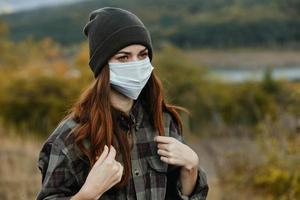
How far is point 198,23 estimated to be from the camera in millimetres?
42062

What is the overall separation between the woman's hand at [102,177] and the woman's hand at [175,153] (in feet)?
0.61

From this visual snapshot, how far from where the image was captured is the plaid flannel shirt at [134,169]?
2.18 meters

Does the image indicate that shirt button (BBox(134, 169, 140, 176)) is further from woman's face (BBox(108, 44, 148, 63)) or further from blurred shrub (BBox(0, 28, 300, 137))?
blurred shrub (BBox(0, 28, 300, 137))

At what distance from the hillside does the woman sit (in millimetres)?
29797

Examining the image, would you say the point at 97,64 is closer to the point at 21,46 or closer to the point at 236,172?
the point at 236,172

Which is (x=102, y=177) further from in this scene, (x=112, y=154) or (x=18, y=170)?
(x=18, y=170)

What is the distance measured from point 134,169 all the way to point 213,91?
15.5 m

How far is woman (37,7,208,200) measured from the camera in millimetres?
2178

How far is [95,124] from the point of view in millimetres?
2186

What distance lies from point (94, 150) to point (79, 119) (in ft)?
0.41

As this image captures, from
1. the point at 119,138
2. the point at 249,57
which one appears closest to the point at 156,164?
the point at 119,138

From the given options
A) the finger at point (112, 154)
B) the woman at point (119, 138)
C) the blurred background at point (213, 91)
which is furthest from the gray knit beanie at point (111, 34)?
the blurred background at point (213, 91)

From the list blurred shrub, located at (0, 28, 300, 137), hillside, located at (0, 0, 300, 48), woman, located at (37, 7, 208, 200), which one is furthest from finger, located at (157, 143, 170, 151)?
hillside, located at (0, 0, 300, 48)

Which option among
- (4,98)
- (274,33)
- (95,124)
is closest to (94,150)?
(95,124)
